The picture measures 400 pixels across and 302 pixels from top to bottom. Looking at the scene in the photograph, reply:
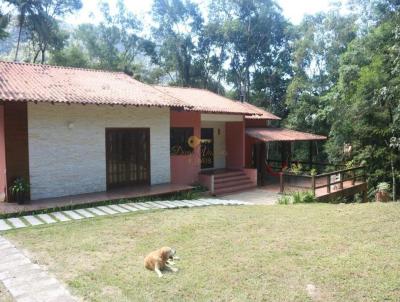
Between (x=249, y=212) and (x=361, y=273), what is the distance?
507 centimetres

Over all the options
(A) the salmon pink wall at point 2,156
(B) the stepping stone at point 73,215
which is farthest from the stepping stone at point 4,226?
(A) the salmon pink wall at point 2,156

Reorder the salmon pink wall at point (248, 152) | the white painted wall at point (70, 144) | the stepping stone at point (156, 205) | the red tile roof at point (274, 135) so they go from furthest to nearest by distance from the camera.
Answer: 1. the salmon pink wall at point (248, 152)
2. the red tile roof at point (274, 135)
3. the white painted wall at point (70, 144)
4. the stepping stone at point (156, 205)

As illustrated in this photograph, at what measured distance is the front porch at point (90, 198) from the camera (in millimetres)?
9842

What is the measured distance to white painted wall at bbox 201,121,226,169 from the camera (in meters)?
19.4

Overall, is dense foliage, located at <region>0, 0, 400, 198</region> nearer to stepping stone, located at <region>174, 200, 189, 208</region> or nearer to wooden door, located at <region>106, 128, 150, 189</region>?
wooden door, located at <region>106, 128, 150, 189</region>

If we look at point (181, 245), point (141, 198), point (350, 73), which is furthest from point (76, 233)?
point (350, 73)

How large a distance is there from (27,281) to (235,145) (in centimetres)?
1487

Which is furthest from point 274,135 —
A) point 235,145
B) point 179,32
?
point 179,32

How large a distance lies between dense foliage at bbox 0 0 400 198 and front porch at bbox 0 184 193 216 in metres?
10.6

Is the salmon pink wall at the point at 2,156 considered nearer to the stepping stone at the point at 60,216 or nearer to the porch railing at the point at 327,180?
the stepping stone at the point at 60,216

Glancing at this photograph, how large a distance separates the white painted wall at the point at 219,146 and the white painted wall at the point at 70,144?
20.7 ft

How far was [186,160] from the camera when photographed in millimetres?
15945

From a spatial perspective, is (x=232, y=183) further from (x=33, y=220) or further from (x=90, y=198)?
(x=33, y=220)

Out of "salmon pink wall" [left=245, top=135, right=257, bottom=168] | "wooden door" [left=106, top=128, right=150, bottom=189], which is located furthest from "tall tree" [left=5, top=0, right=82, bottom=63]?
"wooden door" [left=106, top=128, right=150, bottom=189]
